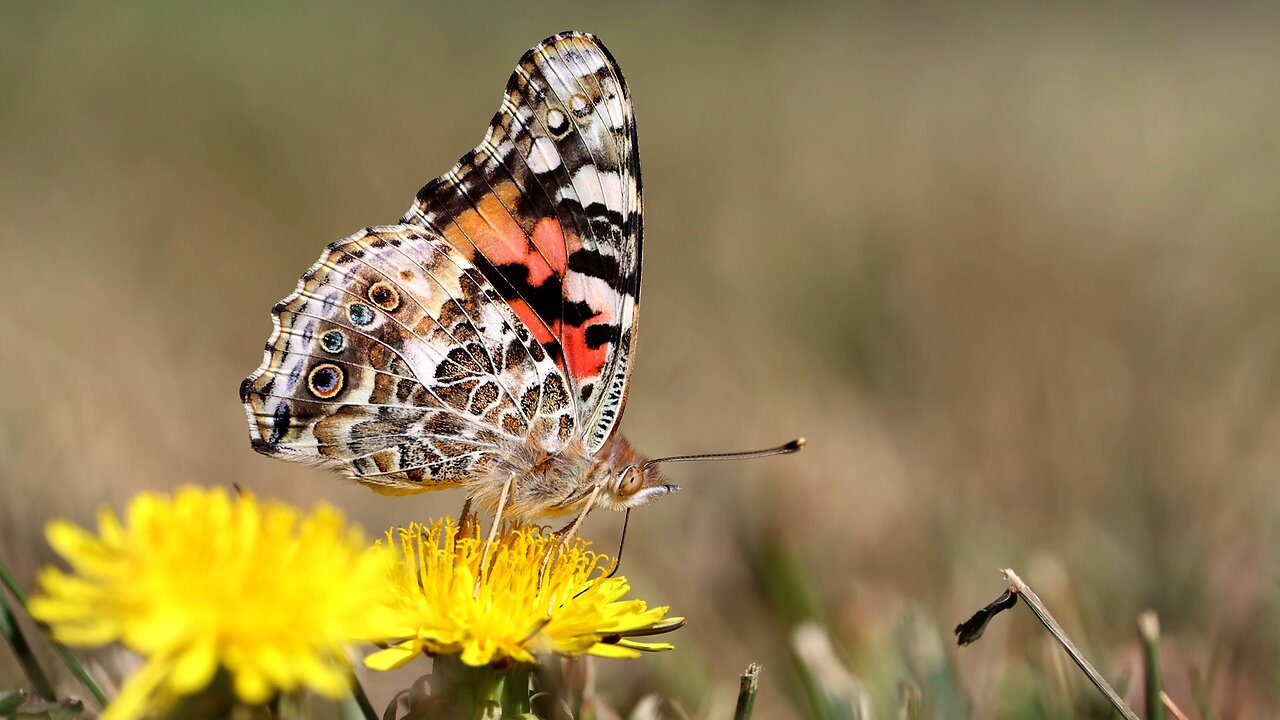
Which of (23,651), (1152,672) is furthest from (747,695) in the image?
(23,651)

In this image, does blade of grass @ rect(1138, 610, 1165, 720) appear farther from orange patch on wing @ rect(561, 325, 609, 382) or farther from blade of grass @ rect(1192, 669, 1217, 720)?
orange patch on wing @ rect(561, 325, 609, 382)

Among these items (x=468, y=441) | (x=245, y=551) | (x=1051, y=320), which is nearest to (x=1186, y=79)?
(x=1051, y=320)

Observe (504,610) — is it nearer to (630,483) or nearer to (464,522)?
(464,522)

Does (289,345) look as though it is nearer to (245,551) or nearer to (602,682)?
(602,682)

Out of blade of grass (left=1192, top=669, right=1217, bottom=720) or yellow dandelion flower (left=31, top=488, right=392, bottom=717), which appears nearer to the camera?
yellow dandelion flower (left=31, top=488, right=392, bottom=717)

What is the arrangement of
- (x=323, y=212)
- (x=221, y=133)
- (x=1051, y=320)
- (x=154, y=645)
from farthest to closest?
1. (x=221, y=133)
2. (x=323, y=212)
3. (x=1051, y=320)
4. (x=154, y=645)

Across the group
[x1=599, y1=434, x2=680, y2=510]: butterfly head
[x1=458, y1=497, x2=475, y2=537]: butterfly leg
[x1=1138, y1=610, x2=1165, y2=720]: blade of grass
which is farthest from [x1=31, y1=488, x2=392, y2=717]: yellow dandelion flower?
[x1=1138, y1=610, x2=1165, y2=720]: blade of grass

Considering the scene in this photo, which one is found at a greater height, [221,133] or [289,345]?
[221,133]
